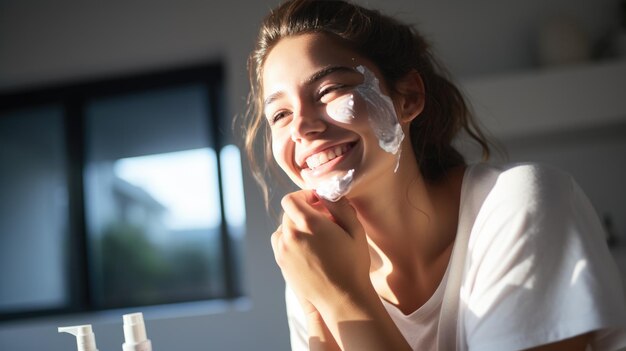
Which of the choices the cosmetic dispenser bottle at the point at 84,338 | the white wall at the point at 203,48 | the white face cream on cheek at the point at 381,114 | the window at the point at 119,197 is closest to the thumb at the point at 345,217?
the white face cream on cheek at the point at 381,114

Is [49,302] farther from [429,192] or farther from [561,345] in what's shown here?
[561,345]

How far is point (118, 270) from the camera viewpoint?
89.0 inches

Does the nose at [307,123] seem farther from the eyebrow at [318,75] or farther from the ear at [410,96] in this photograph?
the ear at [410,96]

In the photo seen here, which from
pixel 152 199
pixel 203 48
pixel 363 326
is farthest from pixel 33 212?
pixel 363 326

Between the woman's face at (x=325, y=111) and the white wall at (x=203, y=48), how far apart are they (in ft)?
4.02

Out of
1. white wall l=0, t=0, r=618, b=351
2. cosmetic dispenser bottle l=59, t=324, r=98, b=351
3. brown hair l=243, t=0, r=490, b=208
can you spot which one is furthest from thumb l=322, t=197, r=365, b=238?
white wall l=0, t=0, r=618, b=351

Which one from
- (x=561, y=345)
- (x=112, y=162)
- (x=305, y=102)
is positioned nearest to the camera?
(x=561, y=345)

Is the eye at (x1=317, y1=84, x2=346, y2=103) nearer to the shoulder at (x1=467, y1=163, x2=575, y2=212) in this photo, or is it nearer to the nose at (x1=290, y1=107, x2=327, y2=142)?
the nose at (x1=290, y1=107, x2=327, y2=142)

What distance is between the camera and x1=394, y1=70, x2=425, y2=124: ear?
815mm

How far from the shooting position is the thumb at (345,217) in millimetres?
692

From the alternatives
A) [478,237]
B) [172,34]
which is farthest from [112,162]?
[478,237]

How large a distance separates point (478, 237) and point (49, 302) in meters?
2.05

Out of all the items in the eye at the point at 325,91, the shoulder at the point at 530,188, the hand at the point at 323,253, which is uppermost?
the eye at the point at 325,91

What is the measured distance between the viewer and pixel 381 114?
2.49 ft
